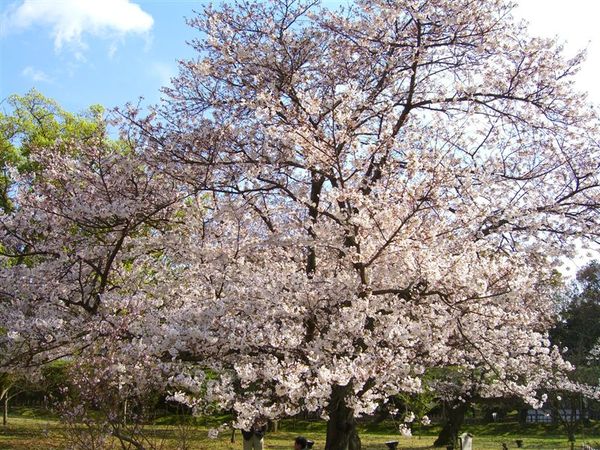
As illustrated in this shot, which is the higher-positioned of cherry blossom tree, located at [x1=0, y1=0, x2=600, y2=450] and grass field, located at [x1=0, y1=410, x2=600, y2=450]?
cherry blossom tree, located at [x1=0, y1=0, x2=600, y2=450]

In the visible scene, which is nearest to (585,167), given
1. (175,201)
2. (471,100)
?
(471,100)

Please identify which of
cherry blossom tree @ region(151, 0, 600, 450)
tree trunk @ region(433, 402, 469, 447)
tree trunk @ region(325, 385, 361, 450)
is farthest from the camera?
tree trunk @ region(433, 402, 469, 447)

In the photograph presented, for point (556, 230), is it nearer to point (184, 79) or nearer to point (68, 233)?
point (184, 79)

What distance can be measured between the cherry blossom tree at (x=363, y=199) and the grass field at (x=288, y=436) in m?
2.61

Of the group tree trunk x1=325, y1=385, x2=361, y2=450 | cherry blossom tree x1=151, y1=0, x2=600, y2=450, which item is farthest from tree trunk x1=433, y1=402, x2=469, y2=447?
tree trunk x1=325, y1=385, x2=361, y2=450

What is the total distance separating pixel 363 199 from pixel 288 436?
54.1 ft

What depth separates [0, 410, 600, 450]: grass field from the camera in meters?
10.3

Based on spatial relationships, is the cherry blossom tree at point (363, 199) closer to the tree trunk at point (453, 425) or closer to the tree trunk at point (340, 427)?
the tree trunk at point (340, 427)

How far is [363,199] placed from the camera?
20.6 feet

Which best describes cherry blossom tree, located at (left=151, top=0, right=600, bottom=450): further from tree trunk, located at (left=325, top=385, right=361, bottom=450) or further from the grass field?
the grass field

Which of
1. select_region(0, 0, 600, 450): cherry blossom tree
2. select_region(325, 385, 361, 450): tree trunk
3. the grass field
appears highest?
select_region(0, 0, 600, 450): cherry blossom tree

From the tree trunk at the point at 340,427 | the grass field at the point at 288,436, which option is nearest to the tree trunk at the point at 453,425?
the grass field at the point at 288,436

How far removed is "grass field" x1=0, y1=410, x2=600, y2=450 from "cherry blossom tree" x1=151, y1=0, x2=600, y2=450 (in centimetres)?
261

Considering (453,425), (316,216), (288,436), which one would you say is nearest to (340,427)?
(316,216)
